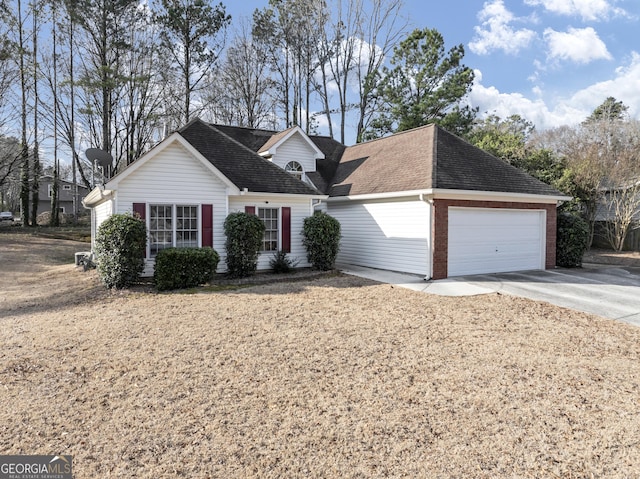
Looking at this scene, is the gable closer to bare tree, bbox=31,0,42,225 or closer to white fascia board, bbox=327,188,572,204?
white fascia board, bbox=327,188,572,204

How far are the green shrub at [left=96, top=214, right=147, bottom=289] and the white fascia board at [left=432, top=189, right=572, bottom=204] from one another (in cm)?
821

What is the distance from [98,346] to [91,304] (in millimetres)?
3493

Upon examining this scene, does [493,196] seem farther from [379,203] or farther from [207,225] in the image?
[207,225]

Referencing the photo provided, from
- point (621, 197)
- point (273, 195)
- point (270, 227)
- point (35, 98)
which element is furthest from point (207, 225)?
point (35, 98)

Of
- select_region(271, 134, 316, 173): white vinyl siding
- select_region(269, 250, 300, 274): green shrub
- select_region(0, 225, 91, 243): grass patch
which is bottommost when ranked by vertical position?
select_region(269, 250, 300, 274): green shrub

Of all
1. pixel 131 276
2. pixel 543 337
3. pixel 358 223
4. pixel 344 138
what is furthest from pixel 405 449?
pixel 344 138

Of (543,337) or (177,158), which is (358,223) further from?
(543,337)

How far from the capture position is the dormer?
56.6 ft

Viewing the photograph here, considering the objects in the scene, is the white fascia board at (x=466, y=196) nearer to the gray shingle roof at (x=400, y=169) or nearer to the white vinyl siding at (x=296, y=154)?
the gray shingle roof at (x=400, y=169)

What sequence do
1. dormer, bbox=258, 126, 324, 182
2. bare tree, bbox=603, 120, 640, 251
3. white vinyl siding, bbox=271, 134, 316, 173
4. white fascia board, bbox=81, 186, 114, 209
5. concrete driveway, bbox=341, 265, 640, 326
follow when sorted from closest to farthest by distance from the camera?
concrete driveway, bbox=341, 265, 640, 326, white fascia board, bbox=81, 186, 114, 209, dormer, bbox=258, 126, 324, 182, white vinyl siding, bbox=271, 134, 316, 173, bare tree, bbox=603, 120, 640, 251

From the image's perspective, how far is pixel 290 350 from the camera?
5.75 m

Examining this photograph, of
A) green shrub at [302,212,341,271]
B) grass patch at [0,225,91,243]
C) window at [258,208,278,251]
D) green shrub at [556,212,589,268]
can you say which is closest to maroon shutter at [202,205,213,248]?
window at [258,208,278,251]

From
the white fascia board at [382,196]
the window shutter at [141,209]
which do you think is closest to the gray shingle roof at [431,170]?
the white fascia board at [382,196]

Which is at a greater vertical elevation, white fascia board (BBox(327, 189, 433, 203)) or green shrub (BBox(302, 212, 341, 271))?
white fascia board (BBox(327, 189, 433, 203))
